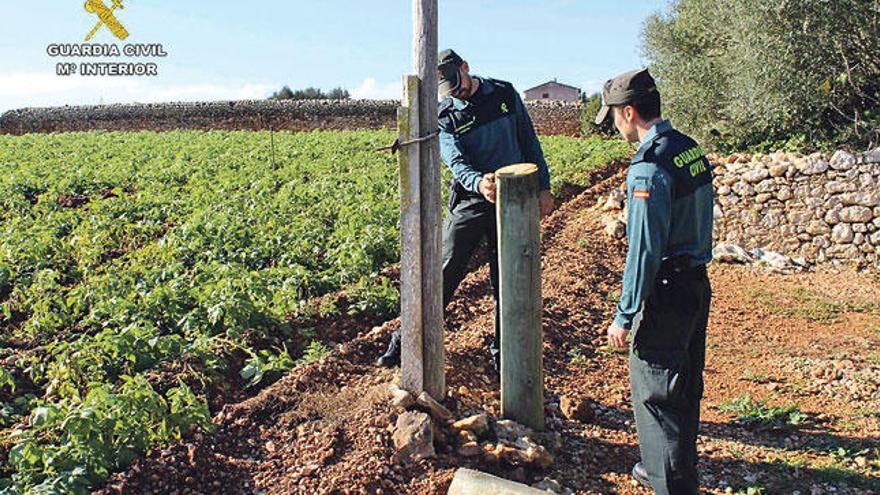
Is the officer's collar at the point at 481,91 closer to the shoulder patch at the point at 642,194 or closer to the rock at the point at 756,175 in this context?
the shoulder patch at the point at 642,194

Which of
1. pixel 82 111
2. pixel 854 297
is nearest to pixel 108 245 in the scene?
pixel 854 297

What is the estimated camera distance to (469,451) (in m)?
4.09

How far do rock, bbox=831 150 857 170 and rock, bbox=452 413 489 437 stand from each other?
784cm

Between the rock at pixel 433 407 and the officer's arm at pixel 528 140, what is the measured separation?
167 cm

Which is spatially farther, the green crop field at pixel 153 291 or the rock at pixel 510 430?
the rock at pixel 510 430

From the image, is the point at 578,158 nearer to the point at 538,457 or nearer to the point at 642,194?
the point at 538,457

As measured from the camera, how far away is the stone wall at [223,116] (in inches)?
1559

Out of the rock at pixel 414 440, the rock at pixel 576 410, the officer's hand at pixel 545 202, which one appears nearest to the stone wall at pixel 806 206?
the rock at pixel 576 410

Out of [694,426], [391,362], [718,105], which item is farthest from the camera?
[718,105]

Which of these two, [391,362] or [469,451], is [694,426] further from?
[391,362]

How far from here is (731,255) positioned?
995 centimetres

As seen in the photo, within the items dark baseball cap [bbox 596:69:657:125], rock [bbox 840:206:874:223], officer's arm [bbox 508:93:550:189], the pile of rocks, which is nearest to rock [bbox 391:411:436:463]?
the pile of rocks

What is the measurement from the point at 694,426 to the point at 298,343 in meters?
3.45

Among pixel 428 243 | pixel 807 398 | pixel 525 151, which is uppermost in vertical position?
pixel 525 151
